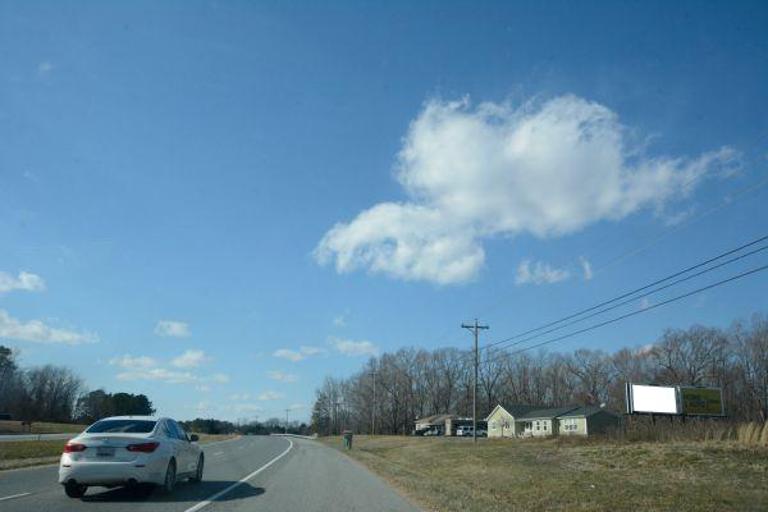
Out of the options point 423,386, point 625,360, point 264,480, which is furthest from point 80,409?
point 264,480

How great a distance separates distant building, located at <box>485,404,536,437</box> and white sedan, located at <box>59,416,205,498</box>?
7394 centimetres

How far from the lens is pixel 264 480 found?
18.3 metres

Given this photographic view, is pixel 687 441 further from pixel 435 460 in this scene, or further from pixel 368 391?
pixel 368 391

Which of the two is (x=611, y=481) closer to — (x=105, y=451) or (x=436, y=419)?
(x=105, y=451)

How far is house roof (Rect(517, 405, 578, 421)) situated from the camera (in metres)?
75.8

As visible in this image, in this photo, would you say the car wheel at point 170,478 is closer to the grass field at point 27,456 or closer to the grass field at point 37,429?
the grass field at point 27,456

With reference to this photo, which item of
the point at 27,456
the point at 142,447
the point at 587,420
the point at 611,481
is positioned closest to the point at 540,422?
the point at 587,420

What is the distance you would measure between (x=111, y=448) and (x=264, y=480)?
20.6 ft

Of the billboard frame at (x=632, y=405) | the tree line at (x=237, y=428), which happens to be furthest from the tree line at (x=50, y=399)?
the billboard frame at (x=632, y=405)

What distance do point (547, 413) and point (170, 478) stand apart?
70968 mm

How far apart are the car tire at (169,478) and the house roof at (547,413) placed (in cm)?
6685

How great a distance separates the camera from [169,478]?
13.9 meters

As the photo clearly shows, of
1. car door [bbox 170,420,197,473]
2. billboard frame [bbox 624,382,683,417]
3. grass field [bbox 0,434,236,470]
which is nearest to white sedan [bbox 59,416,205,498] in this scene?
car door [bbox 170,420,197,473]

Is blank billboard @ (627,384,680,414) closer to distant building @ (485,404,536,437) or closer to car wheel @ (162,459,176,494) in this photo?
distant building @ (485,404,536,437)
